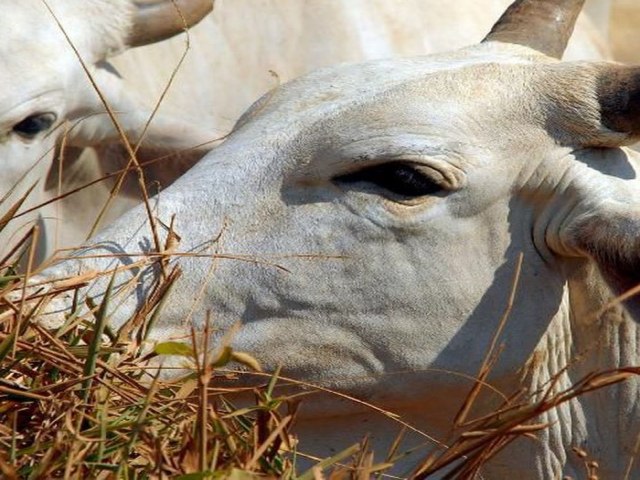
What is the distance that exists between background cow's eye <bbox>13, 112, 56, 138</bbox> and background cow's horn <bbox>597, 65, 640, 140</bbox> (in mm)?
2368

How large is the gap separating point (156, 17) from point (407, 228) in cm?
237

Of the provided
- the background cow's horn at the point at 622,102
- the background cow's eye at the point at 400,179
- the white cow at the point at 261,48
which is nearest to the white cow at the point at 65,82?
the white cow at the point at 261,48

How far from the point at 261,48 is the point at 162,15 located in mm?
807

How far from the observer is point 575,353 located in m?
3.62

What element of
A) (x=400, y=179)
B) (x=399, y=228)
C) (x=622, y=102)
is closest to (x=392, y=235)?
(x=399, y=228)

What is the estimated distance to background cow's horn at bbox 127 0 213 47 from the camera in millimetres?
5523

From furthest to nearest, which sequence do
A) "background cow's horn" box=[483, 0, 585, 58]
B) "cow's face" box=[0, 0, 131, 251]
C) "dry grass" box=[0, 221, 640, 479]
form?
"cow's face" box=[0, 0, 131, 251] < "background cow's horn" box=[483, 0, 585, 58] < "dry grass" box=[0, 221, 640, 479]

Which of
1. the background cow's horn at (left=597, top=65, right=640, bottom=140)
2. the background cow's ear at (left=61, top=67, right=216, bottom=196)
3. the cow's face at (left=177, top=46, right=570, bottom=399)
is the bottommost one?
the background cow's ear at (left=61, top=67, right=216, bottom=196)

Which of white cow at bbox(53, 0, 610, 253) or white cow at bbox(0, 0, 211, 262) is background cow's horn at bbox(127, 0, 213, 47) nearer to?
white cow at bbox(0, 0, 211, 262)

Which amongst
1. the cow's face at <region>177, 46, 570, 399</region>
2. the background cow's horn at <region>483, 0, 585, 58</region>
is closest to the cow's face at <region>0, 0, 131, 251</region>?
the background cow's horn at <region>483, 0, 585, 58</region>

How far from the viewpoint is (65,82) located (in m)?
5.32

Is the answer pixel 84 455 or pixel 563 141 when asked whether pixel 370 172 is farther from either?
pixel 84 455

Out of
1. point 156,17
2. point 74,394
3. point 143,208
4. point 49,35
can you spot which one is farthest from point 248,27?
point 74,394

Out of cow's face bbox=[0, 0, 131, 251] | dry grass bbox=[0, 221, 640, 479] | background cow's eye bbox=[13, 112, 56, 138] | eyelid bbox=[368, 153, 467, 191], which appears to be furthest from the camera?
background cow's eye bbox=[13, 112, 56, 138]
